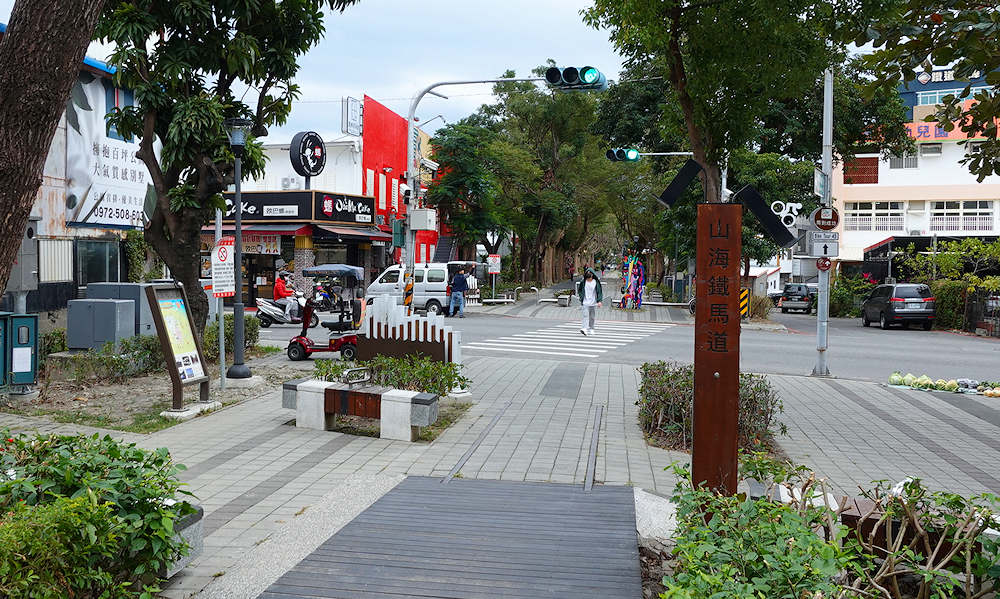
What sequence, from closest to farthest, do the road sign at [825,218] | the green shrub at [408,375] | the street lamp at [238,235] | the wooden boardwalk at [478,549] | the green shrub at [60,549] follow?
1. the green shrub at [60,549]
2. the wooden boardwalk at [478,549]
3. the green shrub at [408,375]
4. the street lamp at [238,235]
5. the road sign at [825,218]

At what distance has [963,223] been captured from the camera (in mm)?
45750

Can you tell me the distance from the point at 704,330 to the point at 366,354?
6871 millimetres

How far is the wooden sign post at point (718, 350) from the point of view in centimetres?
471

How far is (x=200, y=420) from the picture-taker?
372 inches

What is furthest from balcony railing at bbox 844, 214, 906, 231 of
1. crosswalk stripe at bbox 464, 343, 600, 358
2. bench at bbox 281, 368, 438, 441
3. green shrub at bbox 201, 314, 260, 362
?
bench at bbox 281, 368, 438, 441

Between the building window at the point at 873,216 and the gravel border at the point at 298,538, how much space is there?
47.9 meters

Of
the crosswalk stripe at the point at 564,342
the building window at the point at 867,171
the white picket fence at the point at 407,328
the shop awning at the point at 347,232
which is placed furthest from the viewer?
the building window at the point at 867,171

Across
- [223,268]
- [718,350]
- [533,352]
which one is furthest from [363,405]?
[533,352]

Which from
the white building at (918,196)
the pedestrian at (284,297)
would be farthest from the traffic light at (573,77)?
the white building at (918,196)

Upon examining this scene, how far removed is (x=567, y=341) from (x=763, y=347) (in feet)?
16.3

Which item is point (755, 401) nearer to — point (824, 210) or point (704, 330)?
point (704, 330)

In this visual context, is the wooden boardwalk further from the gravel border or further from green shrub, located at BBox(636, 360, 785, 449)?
green shrub, located at BBox(636, 360, 785, 449)

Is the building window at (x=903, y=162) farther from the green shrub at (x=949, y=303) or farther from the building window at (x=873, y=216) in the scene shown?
the green shrub at (x=949, y=303)

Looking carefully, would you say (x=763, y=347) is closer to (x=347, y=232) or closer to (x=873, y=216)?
(x=347, y=232)
